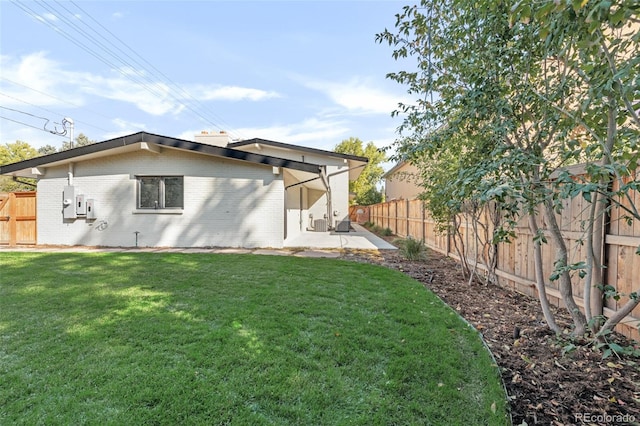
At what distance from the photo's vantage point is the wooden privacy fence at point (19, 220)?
9.56m

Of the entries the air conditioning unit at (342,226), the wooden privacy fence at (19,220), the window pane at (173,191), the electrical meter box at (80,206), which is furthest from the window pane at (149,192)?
the air conditioning unit at (342,226)

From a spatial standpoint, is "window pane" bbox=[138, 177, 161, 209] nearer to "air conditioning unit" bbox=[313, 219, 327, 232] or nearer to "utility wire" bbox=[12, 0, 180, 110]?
"air conditioning unit" bbox=[313, 219, 327, 232]

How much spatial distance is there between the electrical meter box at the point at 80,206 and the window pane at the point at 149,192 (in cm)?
159

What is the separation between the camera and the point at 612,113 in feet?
7.69

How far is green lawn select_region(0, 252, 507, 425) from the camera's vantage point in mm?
1934

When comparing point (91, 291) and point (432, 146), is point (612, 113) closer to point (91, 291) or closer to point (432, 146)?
point (432, 146)

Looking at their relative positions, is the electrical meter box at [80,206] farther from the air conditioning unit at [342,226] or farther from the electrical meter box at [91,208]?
the air conditioning unit at [342,226]

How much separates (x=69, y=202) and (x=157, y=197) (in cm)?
266

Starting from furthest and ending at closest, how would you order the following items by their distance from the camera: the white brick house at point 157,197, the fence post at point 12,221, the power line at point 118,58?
the power line at point 118,58
the fence post at point 12,221
the white brick house at point 157,197

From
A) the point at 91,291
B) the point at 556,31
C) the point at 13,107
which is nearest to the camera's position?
the point at 556,31

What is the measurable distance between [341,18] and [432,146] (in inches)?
164

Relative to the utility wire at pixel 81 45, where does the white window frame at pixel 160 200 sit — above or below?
below

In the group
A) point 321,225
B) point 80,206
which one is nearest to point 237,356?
point 80,206

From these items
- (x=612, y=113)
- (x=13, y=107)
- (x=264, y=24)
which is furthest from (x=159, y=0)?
(x=13, y=107)
